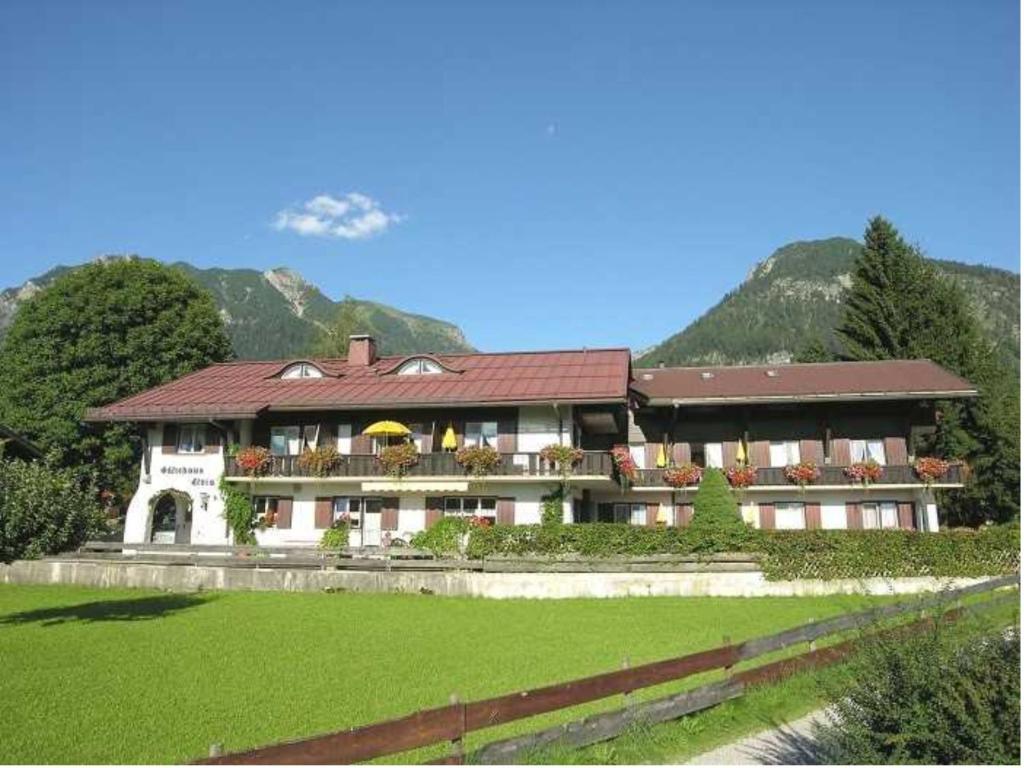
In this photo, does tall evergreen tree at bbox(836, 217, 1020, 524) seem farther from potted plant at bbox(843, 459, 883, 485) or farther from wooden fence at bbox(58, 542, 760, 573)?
wooden fence at bbox(58, 542, 760, 573)

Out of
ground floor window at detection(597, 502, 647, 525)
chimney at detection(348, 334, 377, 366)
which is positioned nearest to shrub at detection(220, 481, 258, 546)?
chimney at detection(348, 334, 377, 366)

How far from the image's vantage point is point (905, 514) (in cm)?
3084

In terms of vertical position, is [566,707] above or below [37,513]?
below

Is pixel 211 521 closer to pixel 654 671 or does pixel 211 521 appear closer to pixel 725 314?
pixel 654 671

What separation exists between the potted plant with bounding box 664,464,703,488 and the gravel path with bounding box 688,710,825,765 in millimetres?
21322

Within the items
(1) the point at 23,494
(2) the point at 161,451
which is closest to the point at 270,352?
(2) the point at 161,451

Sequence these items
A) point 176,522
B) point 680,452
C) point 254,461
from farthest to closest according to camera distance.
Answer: point 176,522 < point 680,452 < point 254,461

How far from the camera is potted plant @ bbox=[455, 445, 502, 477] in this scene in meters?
28.4

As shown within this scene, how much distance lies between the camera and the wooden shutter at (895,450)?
102 feet

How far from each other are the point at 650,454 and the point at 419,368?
10.3m

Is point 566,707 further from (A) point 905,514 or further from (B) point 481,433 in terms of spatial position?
(A) point 905,514

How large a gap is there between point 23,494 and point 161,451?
13.1 metres

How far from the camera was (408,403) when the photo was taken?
29.7 m

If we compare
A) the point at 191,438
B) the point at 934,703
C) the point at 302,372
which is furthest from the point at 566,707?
the point at 302,372
